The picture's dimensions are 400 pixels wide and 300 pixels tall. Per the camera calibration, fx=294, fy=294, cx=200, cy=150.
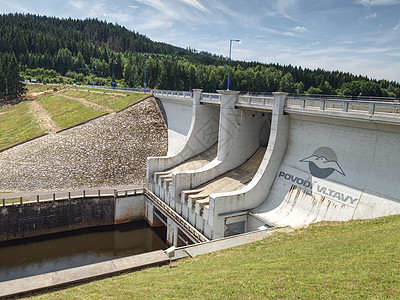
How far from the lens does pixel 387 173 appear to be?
1644cm

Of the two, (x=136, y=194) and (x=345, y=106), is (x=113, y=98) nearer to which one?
(x=136, y=194)

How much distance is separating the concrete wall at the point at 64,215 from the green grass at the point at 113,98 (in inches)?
805

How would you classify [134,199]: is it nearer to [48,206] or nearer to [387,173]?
[48,206]

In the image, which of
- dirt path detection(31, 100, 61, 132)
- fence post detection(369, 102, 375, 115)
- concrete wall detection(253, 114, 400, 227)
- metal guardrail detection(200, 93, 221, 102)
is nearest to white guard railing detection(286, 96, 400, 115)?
fence post detection(369, 102, 375, 115)

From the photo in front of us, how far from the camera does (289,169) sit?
22188mm

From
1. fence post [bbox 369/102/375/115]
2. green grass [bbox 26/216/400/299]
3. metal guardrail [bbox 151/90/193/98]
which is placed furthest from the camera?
metal guardrail [bbox 151/90/193/98]

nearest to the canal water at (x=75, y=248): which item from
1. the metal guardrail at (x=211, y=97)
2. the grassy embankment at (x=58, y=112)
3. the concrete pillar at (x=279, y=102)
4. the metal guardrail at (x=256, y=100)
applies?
the metal guardrail at (x=211, y=97)

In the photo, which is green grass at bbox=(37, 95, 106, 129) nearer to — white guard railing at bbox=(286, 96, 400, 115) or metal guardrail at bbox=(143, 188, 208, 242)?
metal guardrail at bbox=(143, 188, 208, 242)

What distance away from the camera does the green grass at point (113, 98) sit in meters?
47.8

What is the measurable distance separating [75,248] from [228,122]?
1751cm

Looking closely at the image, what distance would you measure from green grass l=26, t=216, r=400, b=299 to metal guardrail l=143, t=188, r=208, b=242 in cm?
719

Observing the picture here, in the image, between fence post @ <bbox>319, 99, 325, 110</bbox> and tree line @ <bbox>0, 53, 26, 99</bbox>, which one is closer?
fence post @ <bbox>319, 99, 325, 110</bbox>

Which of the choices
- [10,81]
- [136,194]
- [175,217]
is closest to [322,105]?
[175,217]

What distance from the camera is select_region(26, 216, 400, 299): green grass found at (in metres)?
Answer: 7.92
